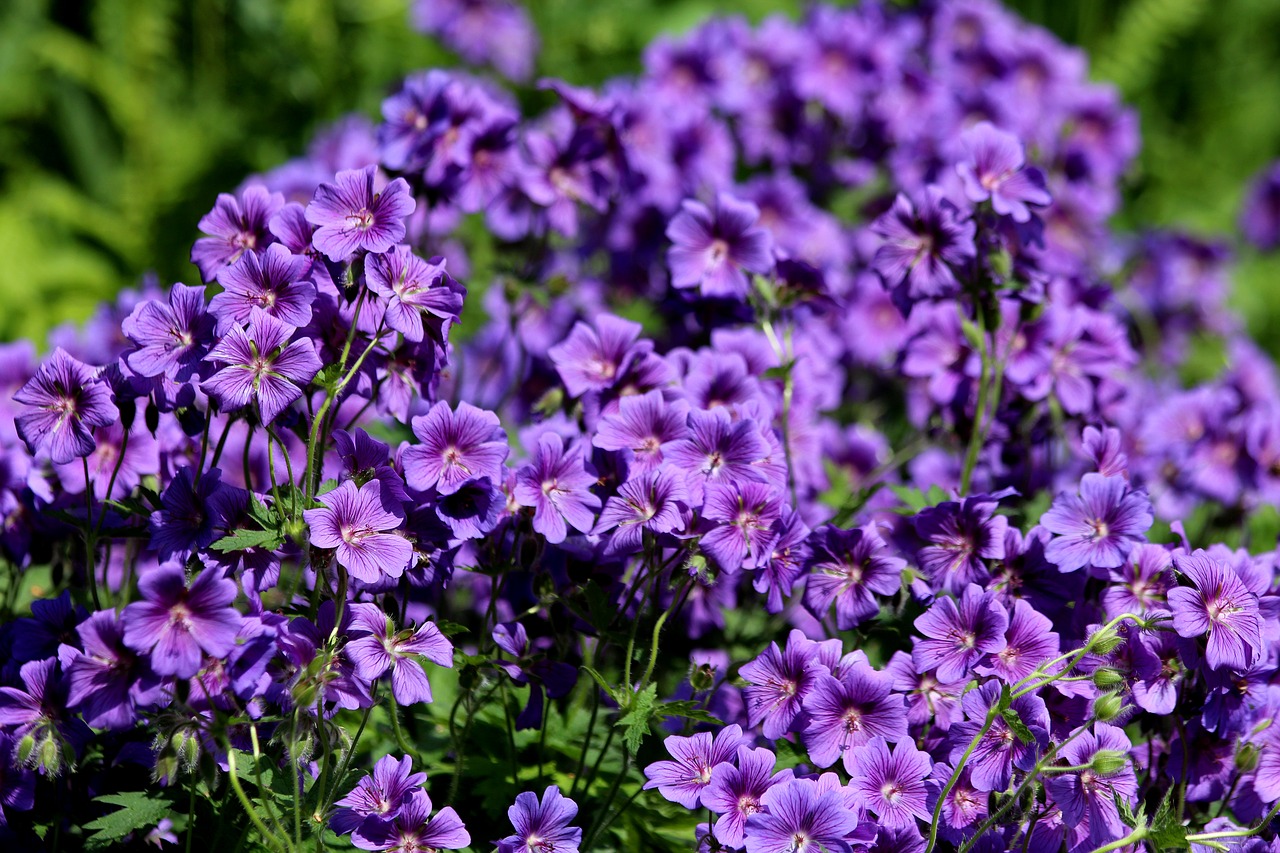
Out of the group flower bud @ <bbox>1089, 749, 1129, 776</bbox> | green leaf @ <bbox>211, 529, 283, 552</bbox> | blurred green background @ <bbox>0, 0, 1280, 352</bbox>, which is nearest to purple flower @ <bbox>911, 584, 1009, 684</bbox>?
flower bud @ <bbox>1089, 749, 1129, 776</bbox>

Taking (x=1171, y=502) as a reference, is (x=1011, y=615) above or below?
below

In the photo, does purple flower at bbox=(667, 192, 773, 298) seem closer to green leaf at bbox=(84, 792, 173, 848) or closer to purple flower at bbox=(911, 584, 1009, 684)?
purple flower at bbox=(911, 584, 1009, 684)

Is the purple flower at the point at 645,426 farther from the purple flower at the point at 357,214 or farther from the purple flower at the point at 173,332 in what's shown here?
the purple flower at the point at 173,332

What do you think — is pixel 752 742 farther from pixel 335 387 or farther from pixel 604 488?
pixel 335 387

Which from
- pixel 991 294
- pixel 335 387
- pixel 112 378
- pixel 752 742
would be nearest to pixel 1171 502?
pixel 991 294

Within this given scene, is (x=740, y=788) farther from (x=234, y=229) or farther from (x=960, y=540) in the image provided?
(x=234, y=229)

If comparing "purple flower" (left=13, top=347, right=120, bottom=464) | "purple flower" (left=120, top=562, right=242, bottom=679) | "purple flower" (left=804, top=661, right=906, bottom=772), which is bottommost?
"purple flower" (left=120, top=562, right=242, bottom=679)

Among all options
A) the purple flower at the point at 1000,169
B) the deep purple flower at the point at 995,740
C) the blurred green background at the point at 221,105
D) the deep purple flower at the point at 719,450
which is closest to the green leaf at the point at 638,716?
the deep purple flower at the point at 719,450
